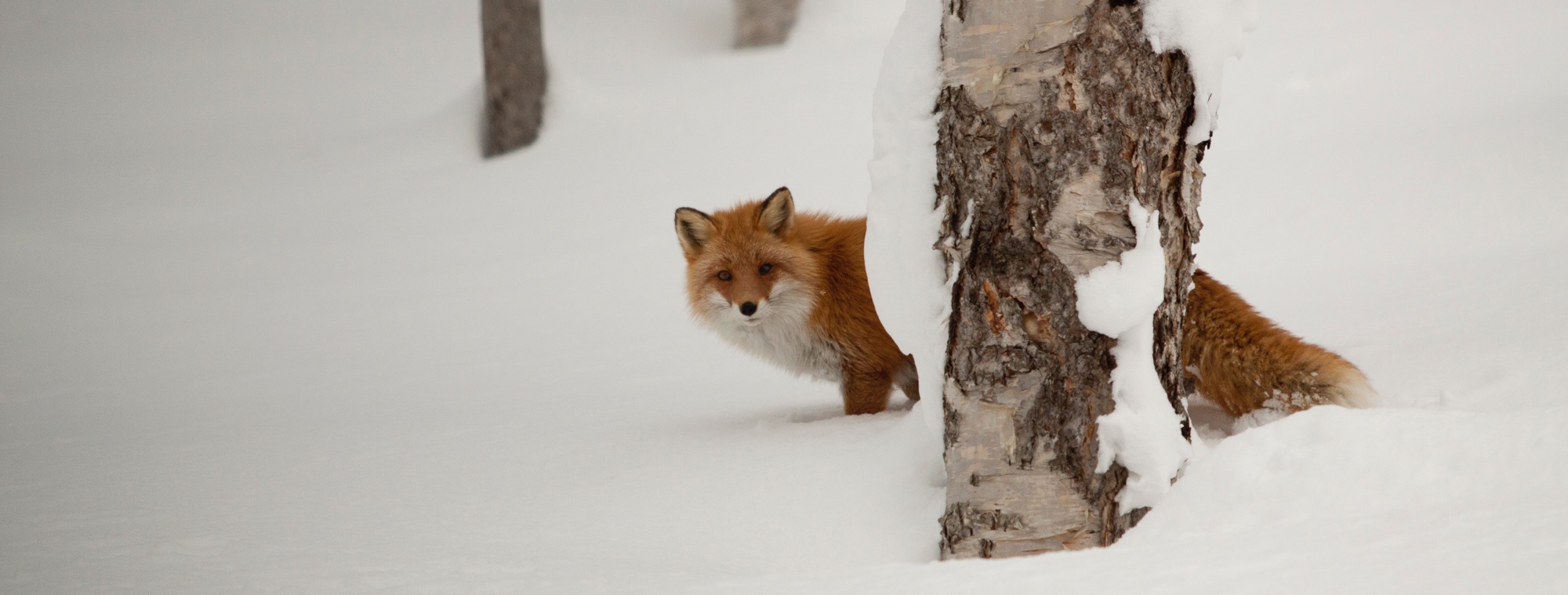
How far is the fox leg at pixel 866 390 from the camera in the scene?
428 centimetres

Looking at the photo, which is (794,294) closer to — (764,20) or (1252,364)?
(1252,364)

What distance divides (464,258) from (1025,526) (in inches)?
300

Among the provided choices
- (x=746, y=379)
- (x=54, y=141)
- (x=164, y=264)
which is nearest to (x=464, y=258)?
(x=164, y=264)

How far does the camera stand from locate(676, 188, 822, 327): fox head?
13.9 ft

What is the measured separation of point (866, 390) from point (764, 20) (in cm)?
1060

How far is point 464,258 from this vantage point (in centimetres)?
934

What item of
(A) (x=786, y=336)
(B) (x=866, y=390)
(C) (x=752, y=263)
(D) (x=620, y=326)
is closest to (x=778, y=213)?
(C) (x=752, y=263)

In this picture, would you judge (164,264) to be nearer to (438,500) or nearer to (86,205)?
(86,205)

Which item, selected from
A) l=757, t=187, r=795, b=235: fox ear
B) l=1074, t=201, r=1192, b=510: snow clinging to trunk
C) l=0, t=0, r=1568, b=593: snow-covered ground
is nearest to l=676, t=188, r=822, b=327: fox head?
l=757, t=187, r=795, b=235: fox ear

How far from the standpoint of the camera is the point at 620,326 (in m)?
7.41

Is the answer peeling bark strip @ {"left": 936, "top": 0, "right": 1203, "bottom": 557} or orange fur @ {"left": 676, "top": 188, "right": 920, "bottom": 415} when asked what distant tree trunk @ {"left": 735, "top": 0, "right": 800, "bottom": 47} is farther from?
peeling bark strip @ {"left": 936, "top": 0, "right": 1203, "bottom": 557}

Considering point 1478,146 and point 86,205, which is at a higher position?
point 86,205

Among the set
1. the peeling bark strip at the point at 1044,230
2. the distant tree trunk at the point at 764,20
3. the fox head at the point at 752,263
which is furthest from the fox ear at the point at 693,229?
the distant tree trunk at the point at 764,20

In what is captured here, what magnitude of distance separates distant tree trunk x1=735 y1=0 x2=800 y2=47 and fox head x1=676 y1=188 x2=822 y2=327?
33.0 ft
